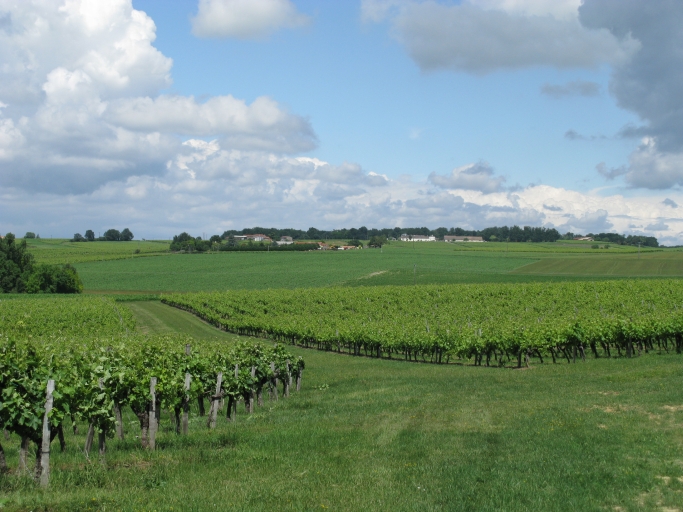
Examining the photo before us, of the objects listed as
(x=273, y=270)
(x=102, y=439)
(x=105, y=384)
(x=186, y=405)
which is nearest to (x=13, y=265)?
(x=273, y=270)

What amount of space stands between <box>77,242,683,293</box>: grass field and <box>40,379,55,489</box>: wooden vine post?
223 feet

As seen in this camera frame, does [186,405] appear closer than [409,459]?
No

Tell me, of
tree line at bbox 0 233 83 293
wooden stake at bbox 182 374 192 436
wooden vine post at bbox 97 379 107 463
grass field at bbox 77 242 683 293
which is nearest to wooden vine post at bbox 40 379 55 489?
wooden vine post at bbox 97 379 107 463

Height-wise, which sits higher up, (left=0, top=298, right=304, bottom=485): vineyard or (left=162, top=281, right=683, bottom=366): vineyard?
(left=0, top=298, right=304, bottom=485): vineyard

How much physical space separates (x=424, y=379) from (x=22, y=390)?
17.1 m

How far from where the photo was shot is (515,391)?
19.0 m

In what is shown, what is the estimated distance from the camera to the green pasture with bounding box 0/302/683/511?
27.8 feet

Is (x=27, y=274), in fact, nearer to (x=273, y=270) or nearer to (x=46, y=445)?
(x=273, y=270)

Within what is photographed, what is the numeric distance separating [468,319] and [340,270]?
47.6 metres

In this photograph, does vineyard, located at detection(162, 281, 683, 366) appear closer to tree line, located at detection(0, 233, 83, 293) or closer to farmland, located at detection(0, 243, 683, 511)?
farmland, located at detection(0, 243, 683, 511)

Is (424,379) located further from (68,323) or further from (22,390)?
(68,323)

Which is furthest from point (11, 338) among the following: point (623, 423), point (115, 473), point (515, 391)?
point (515, 391)

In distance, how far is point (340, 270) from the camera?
94188 mm

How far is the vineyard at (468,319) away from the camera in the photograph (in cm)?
3275
